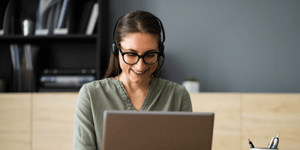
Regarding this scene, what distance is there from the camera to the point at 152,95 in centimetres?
116

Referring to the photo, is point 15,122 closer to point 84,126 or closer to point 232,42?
point 84,126

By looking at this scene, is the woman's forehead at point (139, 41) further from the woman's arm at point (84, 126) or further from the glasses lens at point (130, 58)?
the woman's arm at point (84, 126)

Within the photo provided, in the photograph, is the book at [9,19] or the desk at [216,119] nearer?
the desk at [216,119]

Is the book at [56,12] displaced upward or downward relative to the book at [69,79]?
upward

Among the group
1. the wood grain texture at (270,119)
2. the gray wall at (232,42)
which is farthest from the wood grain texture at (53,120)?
the wood grain texture at (270,119)

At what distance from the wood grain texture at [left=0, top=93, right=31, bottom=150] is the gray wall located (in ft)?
3.72

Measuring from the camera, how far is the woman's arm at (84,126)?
995mm

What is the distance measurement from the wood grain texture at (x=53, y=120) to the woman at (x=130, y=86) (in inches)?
35.0

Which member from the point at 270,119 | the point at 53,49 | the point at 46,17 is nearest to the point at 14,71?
the point at 53,49

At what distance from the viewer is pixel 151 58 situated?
3.44 ft

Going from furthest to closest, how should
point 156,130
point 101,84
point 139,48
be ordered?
point 101,84, point 139,48, point 156,130

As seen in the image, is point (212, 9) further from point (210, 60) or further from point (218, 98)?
point (218, 98)

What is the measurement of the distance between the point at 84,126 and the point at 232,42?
1.60m

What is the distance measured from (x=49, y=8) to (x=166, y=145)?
1.84m
